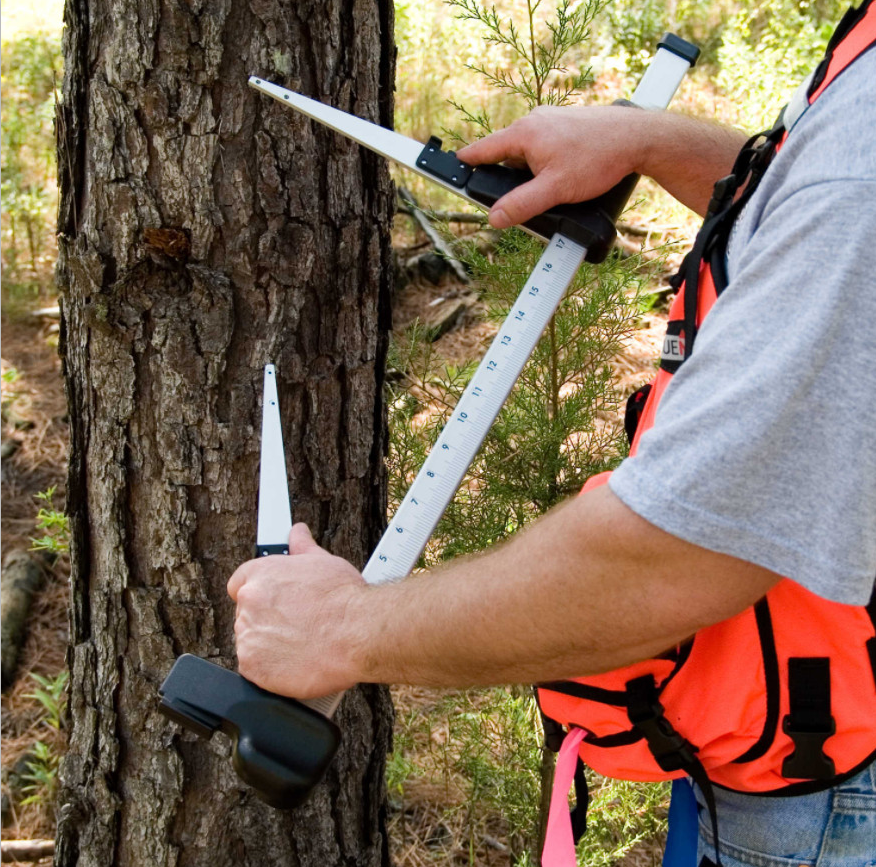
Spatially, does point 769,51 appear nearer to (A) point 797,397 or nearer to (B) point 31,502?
(B) point 31,502

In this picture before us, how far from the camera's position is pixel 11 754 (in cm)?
355

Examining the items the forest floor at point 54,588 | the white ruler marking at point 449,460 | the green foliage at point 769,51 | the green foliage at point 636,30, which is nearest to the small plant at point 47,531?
the forest floor at point 54,588

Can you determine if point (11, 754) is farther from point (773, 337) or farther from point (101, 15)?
point (773, 337)

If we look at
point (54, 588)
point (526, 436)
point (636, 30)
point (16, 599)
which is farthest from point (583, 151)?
point (636, 30)

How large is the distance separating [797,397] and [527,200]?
745 millimetres

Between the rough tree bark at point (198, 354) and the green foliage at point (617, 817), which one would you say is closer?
the rough tree bark at point (198, 354)

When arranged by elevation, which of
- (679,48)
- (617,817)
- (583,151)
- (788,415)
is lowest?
(617,817)

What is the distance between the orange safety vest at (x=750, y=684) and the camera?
1.32m

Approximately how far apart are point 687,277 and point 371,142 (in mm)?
650

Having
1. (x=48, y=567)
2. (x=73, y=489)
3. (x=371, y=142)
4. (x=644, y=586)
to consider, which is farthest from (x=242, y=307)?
(x=48, y=567)

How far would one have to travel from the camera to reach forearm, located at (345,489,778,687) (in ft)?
3.50

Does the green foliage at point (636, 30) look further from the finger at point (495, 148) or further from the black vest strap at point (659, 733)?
the black vest strap at point (659, 733)

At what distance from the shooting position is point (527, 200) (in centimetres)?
157

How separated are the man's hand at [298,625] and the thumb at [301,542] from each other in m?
0.08
